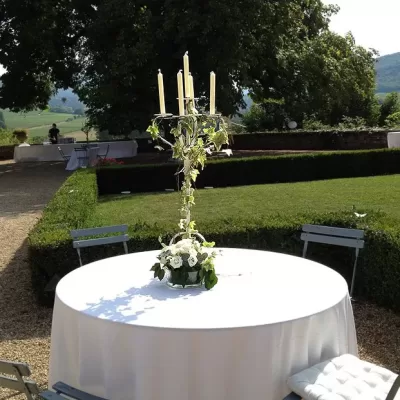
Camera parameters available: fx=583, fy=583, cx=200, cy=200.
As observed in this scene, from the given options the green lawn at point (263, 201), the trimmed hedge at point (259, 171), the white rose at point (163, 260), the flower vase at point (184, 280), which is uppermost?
the white rose at point (163, 260)

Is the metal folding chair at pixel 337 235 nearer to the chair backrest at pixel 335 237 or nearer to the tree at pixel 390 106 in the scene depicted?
the chair backrest at pixel 335 237

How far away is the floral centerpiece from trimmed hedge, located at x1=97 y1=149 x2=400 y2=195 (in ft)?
37.0

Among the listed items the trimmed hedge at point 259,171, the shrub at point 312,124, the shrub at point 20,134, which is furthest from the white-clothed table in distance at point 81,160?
the shrub at point 312,124

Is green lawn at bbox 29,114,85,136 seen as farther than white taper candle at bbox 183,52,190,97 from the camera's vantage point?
Yes

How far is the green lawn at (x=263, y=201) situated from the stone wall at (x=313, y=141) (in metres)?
7.30

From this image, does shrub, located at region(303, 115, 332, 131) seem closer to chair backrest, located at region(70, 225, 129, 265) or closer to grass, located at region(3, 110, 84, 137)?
chair backrest, located at region(70, 225, 129, 265)

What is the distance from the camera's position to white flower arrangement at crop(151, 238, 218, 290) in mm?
3689

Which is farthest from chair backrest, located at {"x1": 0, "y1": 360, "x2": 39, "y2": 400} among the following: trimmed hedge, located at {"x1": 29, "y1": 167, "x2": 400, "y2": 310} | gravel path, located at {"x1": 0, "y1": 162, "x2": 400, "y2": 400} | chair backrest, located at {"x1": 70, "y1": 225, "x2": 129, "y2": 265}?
trimmed hedge, located at {"x1": 29, "y1": 167, "x2": 400, "y2": 310}

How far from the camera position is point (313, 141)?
24.3m

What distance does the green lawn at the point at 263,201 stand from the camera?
1086 centimetres

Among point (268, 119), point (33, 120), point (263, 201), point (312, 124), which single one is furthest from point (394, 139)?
point (33, 120)

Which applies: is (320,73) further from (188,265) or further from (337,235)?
(188,265)

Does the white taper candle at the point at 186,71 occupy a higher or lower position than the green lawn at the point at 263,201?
higher

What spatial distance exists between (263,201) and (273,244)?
5.55 metres
